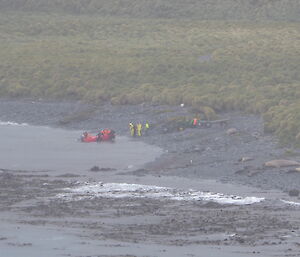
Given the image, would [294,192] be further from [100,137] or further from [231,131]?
[100,137]

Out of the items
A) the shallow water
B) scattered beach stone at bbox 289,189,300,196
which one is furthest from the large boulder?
the shallow water

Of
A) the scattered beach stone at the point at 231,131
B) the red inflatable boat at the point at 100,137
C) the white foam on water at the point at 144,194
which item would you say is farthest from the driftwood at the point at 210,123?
the white foam on water at the point at 144,194

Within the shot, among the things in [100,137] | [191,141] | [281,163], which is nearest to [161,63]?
[100,137]

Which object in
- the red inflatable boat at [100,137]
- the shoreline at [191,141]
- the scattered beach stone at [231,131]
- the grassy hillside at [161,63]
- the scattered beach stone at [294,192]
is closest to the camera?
the scattered beach stone at [294,192]

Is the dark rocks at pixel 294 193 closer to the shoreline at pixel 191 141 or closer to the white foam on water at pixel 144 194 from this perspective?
the shoreline at pixel 191 141

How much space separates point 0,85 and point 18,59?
23.4 feet

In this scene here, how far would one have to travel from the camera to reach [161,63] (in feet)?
190

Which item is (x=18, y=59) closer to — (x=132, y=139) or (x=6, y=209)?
(x=132, y=139)

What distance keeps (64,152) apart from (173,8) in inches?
2169

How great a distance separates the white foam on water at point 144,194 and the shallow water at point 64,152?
3.50m

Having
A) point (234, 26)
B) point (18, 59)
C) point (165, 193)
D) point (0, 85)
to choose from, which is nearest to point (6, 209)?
point (165, 193)

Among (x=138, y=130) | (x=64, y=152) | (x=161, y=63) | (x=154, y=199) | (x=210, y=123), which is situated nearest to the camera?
(x=154, y=199)

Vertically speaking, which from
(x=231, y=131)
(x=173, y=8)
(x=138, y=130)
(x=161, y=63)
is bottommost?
(x=138, y=130)

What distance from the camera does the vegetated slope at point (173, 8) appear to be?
3388 inches
